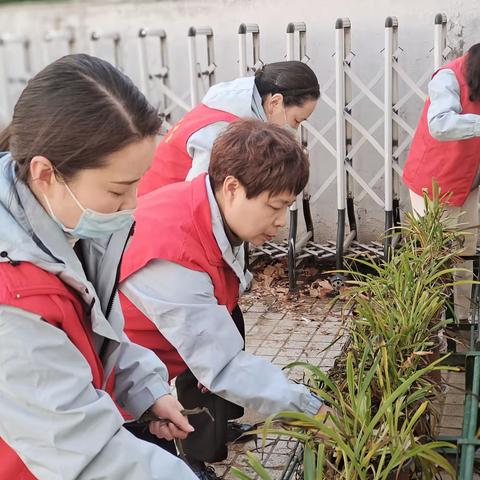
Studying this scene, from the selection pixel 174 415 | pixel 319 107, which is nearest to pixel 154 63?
pixel 319 107

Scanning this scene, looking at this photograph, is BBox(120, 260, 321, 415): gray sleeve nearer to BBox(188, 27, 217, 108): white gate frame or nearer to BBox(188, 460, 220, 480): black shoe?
BBox(188, 460, 220, 480): black shoe

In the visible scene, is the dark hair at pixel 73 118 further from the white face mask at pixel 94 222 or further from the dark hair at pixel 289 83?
the dark hair at pixel 289 83

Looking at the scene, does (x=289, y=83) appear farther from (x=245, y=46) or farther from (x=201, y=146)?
(x=245, y=46)

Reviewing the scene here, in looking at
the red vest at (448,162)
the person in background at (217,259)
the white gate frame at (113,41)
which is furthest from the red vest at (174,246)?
the white gate frame at (113,41)

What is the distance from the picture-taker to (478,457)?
199 centimetres

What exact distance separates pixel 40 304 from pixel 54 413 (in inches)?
7.4

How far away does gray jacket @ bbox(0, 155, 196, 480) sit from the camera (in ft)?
4.30

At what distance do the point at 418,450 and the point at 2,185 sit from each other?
102 cm

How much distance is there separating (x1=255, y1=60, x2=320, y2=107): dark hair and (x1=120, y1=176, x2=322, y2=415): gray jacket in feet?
4.58

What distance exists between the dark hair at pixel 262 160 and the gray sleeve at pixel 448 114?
165 cm

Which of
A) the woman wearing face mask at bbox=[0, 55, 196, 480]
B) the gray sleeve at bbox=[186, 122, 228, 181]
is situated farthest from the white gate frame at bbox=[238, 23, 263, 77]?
the woman wearing face mask at bbox=[0, 55, 196, 480]

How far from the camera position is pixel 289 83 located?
132 inches

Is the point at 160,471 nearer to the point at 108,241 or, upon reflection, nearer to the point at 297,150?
the point at 108,241

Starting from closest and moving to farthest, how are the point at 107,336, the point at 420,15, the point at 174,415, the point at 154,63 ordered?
the point at 107,336 → the point at 174,415 → the point at 420,15 → the point at 154,63
